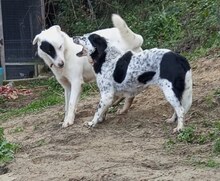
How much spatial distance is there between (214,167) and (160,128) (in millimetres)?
1924

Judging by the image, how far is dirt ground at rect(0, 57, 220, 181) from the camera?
5680mm

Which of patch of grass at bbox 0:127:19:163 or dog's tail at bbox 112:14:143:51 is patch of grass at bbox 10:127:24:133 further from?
dog's tail at bbox 112:14:143:51

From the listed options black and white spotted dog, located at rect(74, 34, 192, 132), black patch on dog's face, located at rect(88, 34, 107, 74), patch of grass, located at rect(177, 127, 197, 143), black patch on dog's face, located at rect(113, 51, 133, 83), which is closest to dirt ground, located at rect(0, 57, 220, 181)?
patch of grass, located at rect(177, 127, 197, 143)

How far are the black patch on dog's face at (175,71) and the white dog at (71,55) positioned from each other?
40.7 inches

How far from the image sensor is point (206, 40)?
11484 mm

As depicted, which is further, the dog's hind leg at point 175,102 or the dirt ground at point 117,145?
the dog's hind leg at point 175,102

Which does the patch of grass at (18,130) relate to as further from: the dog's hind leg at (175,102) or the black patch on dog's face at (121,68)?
the dog's hind leg at (175,102)

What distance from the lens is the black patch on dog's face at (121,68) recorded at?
299 inches

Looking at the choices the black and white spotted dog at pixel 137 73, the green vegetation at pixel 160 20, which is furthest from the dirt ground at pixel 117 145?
the green vegetation at pixel 160 20

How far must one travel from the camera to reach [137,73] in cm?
746

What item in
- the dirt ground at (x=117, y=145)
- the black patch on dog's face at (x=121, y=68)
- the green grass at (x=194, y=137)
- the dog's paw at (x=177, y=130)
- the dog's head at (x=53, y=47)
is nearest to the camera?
the dirt ground at (x=117, y=145)

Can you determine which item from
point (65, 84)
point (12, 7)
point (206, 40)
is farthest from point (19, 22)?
point (65, 84)

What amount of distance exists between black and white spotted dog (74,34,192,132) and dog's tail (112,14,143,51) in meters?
0.40

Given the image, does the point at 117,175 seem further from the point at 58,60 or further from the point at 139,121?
the point at 58,60
